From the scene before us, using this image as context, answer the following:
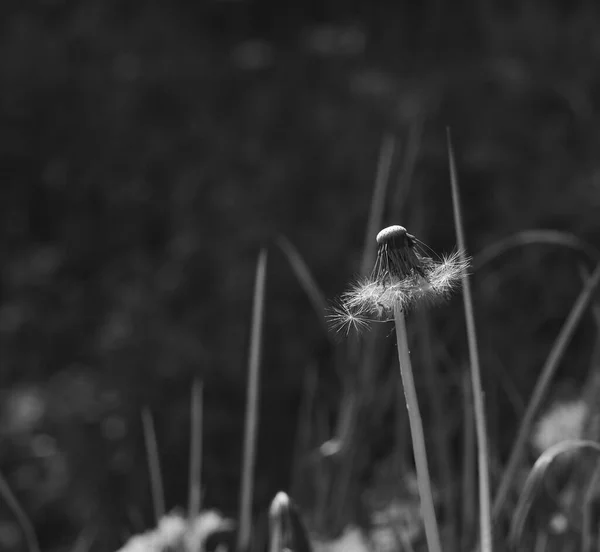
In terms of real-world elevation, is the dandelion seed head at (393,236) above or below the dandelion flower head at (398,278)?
above

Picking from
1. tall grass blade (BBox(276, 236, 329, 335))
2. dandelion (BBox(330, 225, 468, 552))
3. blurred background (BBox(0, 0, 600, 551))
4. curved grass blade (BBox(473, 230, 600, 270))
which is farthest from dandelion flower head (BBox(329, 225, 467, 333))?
blurred background (BBox(0, 0, 600, 551))

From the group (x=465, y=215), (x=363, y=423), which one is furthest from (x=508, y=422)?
(x=363, y=423)

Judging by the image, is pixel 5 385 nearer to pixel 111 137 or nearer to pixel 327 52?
pixel 111 137

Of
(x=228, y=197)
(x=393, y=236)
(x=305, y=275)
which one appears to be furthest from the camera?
(x=228, y=197)

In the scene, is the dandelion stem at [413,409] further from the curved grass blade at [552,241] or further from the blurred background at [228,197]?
the blurred background at [228,197]

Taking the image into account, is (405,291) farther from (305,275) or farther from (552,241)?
(305,275)

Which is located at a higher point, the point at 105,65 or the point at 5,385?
the point at 105,65

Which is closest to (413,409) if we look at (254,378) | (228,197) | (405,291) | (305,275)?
(405,291)

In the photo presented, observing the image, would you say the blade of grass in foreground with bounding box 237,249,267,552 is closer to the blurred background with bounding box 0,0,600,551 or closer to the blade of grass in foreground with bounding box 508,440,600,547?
the blade of grass in foreground with bounding box 508,440,600,547

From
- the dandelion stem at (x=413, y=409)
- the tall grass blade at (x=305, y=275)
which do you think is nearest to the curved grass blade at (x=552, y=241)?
the tall grass blade at (x=305, y=275)
